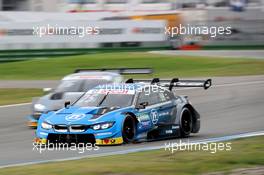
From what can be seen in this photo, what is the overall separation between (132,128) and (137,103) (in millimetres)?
578

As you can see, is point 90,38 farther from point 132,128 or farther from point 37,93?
point 132,128

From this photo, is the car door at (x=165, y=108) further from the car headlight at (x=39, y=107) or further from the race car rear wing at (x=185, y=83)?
the car headlight at (x=39, y=107)

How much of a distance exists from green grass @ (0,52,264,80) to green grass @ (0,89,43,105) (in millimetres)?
6008

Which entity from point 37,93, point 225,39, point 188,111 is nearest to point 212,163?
point 188,111

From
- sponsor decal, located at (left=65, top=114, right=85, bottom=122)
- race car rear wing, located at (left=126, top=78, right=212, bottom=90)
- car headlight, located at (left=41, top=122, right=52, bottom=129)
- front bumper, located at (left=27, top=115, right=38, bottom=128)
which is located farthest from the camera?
front bumper, located at (left=27, top=115, right=38, bottom=128)

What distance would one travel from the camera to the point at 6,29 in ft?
114

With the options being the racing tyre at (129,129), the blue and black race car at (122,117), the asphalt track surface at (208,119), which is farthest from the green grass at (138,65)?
the racing tyre at (129,129)

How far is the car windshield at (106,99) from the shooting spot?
12.9 metres

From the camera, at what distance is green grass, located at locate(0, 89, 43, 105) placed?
22688 millimetres
